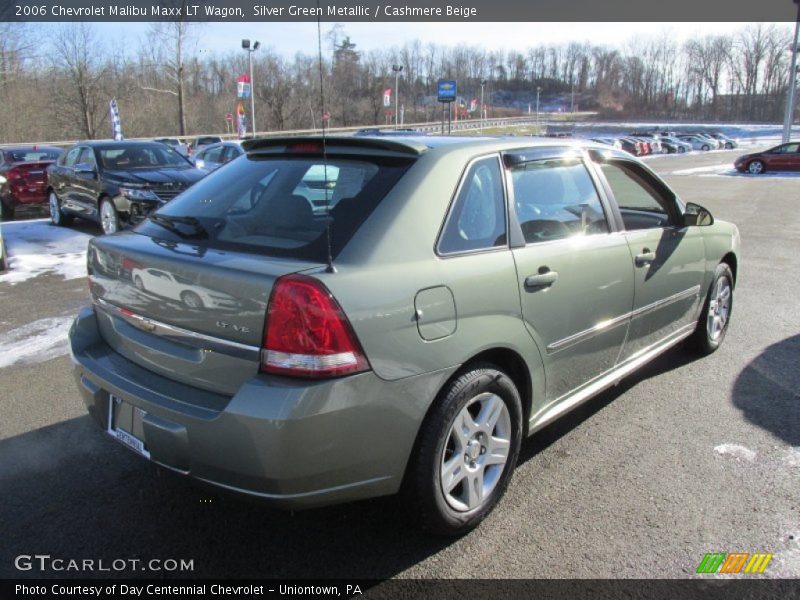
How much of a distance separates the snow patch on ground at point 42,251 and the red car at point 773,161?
3077 cm

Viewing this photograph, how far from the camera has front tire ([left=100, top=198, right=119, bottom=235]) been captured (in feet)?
32.5

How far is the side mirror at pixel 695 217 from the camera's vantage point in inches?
172

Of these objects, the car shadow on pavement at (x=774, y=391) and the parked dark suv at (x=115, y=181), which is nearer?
the car shadow on pavement at (x=774, y=391)

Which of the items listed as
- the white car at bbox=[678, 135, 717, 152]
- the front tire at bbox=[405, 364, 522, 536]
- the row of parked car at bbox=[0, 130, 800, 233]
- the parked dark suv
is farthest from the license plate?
the white car at bbox=[678, 135, 717, 152]

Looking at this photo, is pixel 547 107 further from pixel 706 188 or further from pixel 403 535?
pixel 403 535

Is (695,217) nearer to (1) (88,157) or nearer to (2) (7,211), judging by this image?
(1) (88,157)

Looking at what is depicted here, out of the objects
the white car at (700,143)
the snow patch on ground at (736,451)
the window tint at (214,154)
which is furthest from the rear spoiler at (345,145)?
the white car at (700,143)

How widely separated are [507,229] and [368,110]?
235 ft

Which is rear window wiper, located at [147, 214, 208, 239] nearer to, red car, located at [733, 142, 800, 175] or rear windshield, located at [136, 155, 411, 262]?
rear windshield, located at [136, 155, 411, 262]

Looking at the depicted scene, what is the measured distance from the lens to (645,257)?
12.6 ft

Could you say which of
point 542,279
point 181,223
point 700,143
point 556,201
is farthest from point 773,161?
point 181,223

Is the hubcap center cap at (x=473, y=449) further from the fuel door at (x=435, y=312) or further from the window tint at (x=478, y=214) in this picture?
the window tint at (x=478, y=214)

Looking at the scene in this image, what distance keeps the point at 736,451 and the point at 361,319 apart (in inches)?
98.0

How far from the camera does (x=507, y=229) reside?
9.74ft
